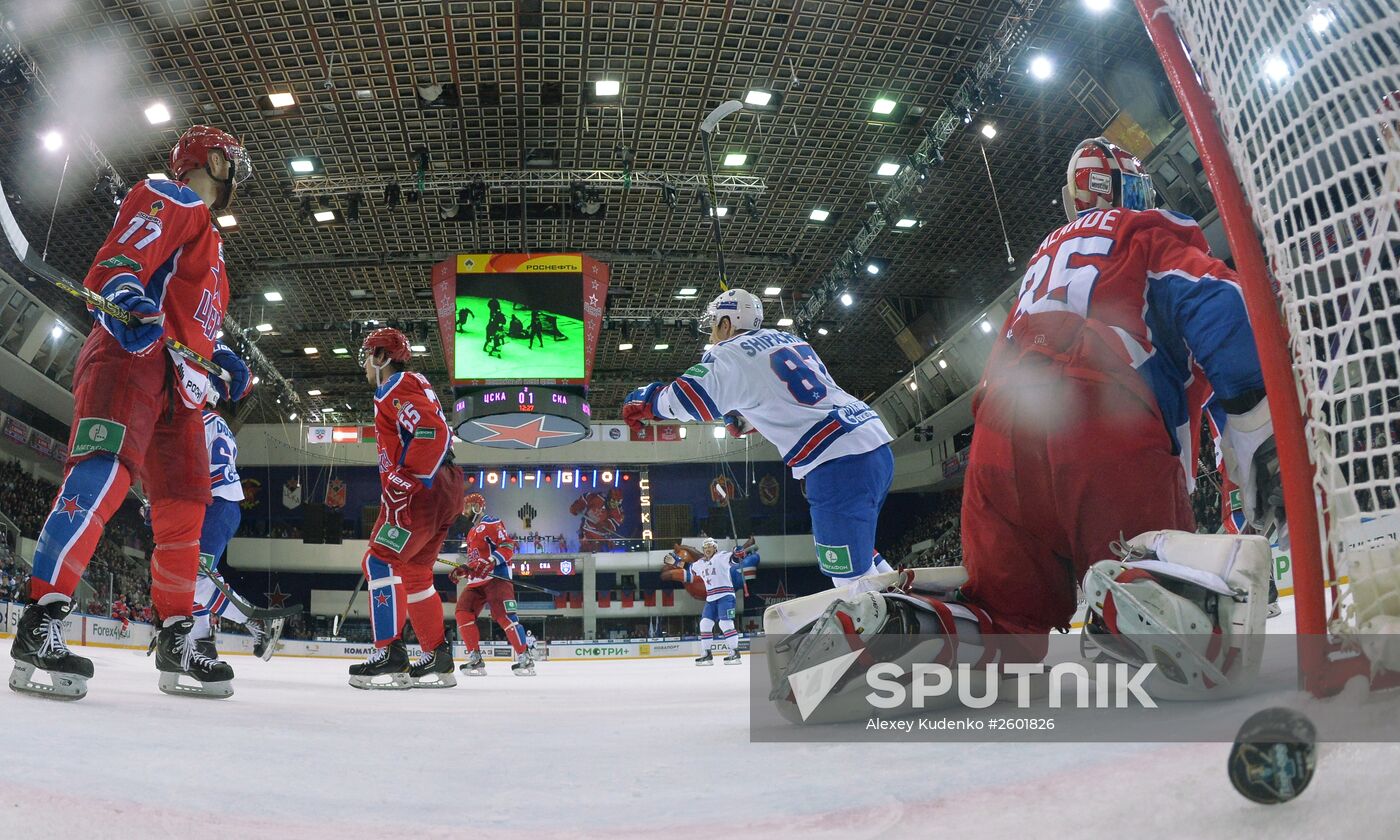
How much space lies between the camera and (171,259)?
7.73 ft

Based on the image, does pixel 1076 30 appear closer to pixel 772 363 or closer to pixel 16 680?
pixel 772 363

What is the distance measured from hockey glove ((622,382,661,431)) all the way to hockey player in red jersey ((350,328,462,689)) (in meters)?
1.14

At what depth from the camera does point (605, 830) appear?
2.28ft

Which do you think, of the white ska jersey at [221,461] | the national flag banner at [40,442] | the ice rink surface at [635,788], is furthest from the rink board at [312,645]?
the ice rink surface at [635,788]

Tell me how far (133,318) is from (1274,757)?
7.65 ft

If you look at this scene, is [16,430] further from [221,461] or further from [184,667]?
[184,667]

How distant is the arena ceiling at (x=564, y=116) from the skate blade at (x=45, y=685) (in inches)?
271

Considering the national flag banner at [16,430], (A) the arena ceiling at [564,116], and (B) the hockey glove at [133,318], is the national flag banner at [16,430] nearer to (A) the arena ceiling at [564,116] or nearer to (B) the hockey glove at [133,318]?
(A) the arena ceiling at [564,116]

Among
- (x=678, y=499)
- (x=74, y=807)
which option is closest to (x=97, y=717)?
(x=74, y=807)

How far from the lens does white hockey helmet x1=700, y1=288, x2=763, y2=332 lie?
333 centimetres

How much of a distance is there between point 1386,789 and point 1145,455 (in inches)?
35.2

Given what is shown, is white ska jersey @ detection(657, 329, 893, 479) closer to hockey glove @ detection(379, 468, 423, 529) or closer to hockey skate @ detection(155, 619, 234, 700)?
hockey glove @ detection(379, 468, 423, 529)

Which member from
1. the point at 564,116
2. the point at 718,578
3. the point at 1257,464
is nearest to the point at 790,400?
the point at 1257,464

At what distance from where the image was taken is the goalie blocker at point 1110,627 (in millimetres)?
1002
